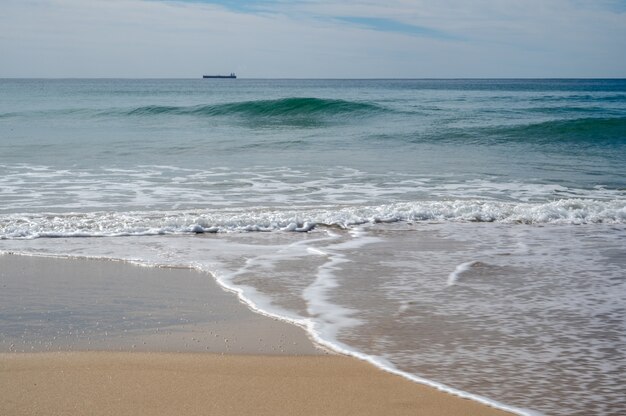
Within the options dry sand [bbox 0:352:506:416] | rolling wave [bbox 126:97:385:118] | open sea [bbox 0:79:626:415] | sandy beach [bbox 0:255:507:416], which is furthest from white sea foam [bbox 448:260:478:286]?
rolling wave [bbox 126:97:385:118]

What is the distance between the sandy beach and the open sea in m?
0.24

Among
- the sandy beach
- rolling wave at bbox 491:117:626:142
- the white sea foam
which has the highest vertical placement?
rolling wave at bbox 491:117:626:142

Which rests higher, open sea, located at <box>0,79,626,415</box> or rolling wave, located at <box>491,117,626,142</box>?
rolling wave, located at <box>491,117,626,142</box>

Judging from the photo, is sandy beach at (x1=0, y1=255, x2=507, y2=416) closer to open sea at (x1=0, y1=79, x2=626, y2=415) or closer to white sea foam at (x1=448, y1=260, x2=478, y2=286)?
open sea at (x1=0, y1=79, x2=626, y2=415)

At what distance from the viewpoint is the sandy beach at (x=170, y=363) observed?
12.1 feet

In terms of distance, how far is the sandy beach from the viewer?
3676 millimetres

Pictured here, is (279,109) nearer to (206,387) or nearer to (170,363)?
(170,363)

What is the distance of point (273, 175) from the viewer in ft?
44.0

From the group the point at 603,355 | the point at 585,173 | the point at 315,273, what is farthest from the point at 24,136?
the point at 603,355

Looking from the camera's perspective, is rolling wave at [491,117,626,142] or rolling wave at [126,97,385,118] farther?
rolling wave at [126,97,385,118]

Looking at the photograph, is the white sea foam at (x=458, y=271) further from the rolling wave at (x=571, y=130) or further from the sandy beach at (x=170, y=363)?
the rolling wave at (x=571, y=130)

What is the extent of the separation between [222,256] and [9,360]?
3169 mm

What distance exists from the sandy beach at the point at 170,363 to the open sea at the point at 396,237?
0.24 metres

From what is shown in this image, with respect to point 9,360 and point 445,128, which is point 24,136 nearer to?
point 445,128
